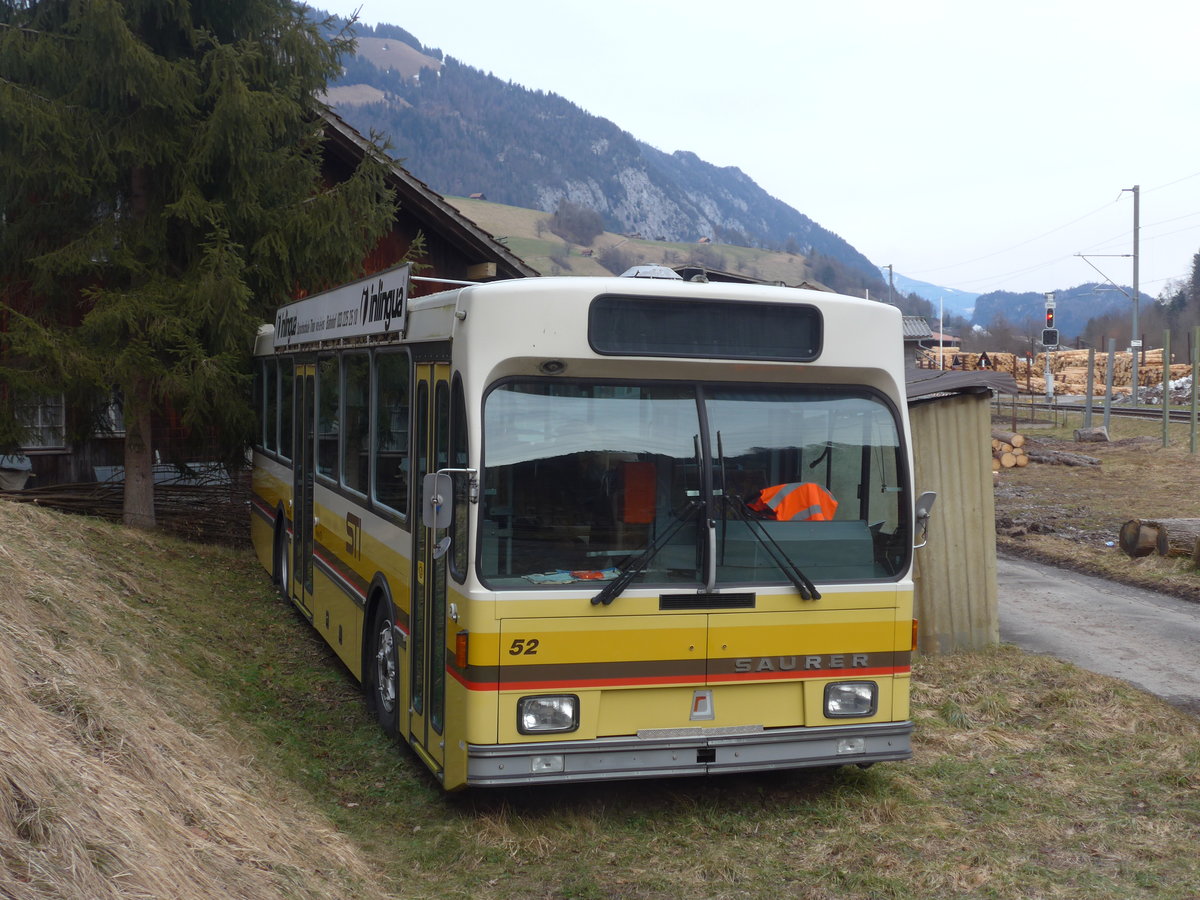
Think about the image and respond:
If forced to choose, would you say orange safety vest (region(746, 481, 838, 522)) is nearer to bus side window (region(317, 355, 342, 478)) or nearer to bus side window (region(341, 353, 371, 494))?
bus side window (region(341, 353, 371, 494))

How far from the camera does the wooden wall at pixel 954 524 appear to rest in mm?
10023

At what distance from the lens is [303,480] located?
10594mm

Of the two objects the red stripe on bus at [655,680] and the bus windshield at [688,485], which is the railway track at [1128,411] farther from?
the red stripe on bus at [655,680]

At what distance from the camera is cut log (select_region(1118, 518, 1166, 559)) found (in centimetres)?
1566

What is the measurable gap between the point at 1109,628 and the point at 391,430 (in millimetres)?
8005

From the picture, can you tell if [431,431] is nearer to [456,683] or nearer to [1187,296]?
[456,683]

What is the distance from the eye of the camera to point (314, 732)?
7.96 metres

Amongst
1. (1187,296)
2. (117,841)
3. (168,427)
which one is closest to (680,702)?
(117,841)

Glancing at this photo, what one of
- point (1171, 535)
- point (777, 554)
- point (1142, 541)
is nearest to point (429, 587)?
point (777, 554)

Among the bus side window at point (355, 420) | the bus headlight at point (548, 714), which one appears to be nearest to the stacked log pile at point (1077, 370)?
the bus side window at point (355, 420)

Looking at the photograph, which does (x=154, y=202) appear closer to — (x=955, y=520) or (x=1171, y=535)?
(x=955, y=520)

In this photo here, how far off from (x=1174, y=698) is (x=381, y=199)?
1132cm

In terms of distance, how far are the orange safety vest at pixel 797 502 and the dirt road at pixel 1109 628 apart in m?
4.32

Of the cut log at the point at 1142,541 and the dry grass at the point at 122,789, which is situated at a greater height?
the dry grass at the point at 122,789
